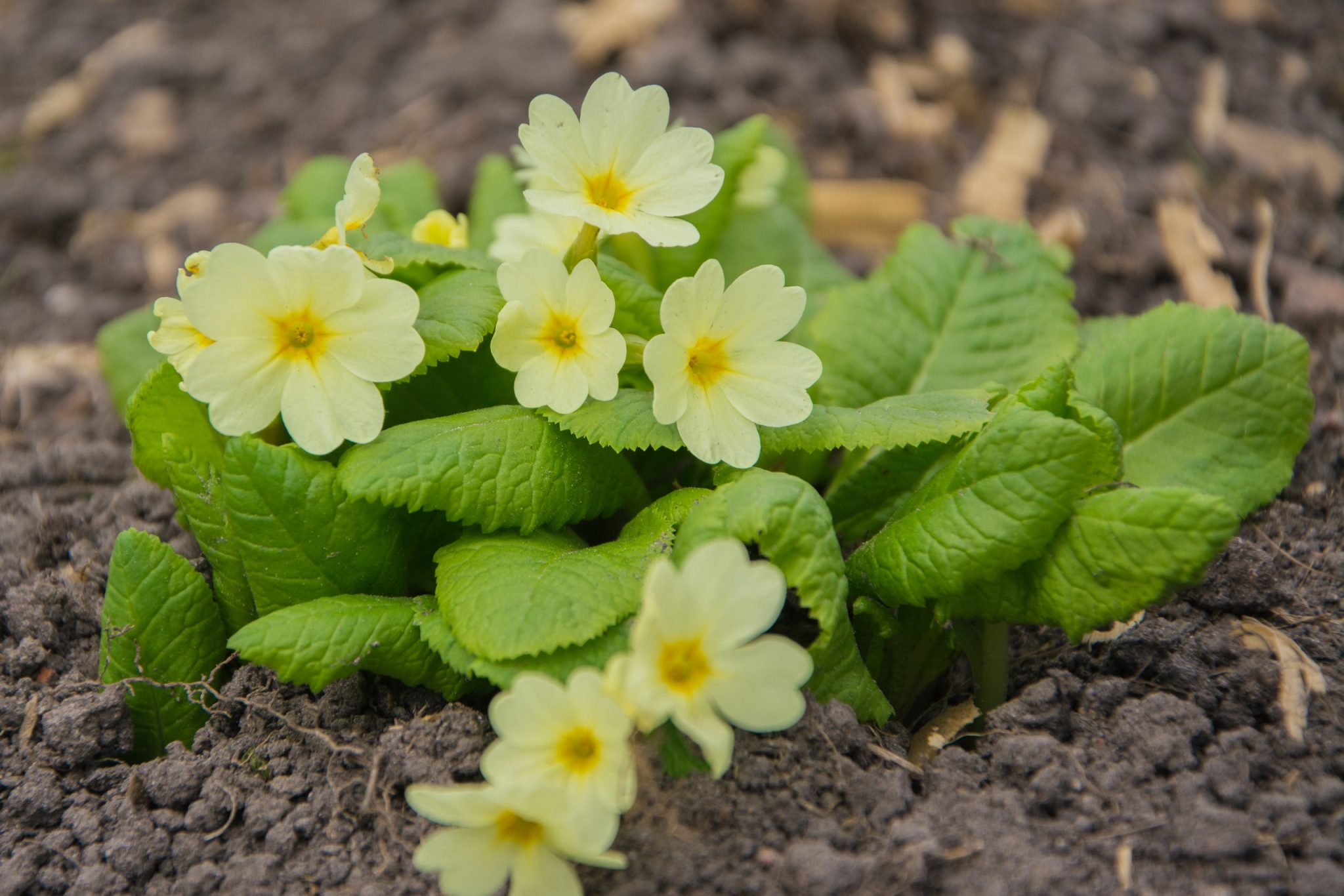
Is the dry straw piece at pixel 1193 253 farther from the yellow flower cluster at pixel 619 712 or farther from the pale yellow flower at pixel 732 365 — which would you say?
the yellow flower cluster at pixel 619 712

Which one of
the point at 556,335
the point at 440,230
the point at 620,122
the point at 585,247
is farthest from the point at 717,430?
the point at 440,230

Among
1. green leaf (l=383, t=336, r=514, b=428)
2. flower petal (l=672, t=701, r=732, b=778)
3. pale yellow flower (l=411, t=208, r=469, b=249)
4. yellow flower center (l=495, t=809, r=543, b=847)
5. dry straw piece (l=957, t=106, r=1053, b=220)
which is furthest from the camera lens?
dry straw piece (l=957, t=106, r=1053, b=220)

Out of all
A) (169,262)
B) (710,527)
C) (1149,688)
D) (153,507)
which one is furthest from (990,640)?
(169,262)

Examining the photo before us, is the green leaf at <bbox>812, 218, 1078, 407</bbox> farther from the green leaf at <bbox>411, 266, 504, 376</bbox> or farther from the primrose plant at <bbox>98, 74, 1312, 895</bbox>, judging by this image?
the green leaf at <bbox>411, 266, 504, 376</bbox>

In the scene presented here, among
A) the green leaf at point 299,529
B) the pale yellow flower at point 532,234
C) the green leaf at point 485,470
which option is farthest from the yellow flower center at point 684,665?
the pale yellow flower at point 532,234

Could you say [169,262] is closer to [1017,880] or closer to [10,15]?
[10,15]

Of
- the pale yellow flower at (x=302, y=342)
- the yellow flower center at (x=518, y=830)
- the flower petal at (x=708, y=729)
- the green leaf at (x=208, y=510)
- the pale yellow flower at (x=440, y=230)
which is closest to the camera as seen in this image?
the flower petal at (x=708, y=729)

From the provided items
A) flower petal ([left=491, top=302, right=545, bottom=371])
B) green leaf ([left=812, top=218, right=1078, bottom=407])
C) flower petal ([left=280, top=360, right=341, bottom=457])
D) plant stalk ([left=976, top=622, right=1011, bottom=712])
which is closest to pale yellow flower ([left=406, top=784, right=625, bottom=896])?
flower petal ([left=280, top=360, right=341, bottom=457])
